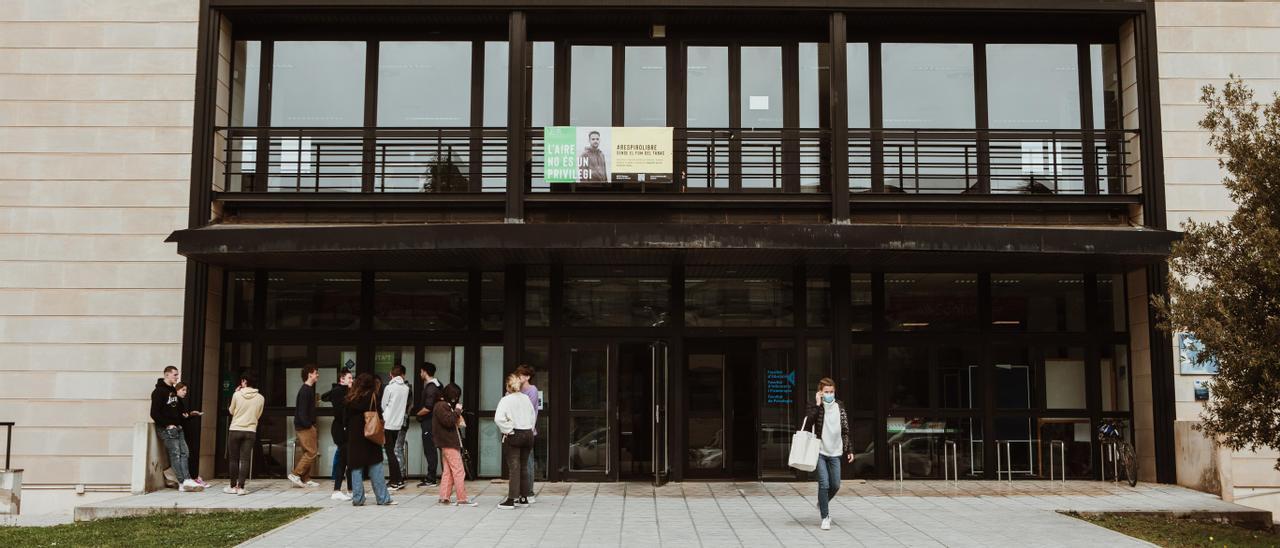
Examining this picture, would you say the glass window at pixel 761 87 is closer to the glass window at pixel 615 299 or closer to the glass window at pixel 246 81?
the glass window at pixel 615 299

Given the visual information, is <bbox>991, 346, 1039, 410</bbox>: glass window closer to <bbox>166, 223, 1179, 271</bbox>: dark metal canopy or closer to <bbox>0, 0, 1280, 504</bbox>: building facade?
<bbox>0, 0, 1280, 504</bbox>: building facade

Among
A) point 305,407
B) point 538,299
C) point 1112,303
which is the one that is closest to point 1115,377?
point 1112,303

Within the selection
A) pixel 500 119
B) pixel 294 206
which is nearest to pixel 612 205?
pixel 500 119

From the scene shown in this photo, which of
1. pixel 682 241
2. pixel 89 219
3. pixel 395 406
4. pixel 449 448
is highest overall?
pixel 89 219

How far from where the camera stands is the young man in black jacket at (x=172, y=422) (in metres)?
15.3

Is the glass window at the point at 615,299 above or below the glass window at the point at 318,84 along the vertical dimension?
below

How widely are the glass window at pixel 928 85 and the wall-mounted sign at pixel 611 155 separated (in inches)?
146

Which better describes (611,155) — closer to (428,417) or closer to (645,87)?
(645,87)

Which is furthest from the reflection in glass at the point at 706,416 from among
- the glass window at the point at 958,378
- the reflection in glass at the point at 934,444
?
the glass window at the point at 958,378

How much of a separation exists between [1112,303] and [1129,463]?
2.63 m

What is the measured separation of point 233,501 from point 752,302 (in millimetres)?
7921

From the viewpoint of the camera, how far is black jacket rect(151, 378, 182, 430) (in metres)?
15.3

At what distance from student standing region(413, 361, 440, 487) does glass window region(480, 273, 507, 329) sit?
1524mm

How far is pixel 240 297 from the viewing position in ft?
57.3
